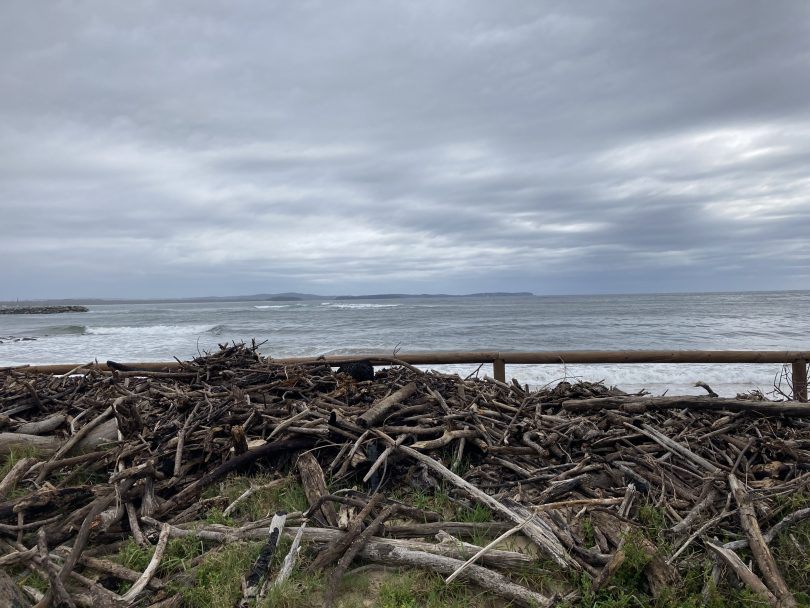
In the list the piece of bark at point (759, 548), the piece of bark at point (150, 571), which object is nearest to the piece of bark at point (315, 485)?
the piece of bark at point (150, 571)

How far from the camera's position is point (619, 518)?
2.69 meters

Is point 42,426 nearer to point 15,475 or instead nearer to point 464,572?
point 15,475

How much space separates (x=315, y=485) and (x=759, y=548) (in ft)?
7.93

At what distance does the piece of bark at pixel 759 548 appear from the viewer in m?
2.22

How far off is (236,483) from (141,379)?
2.40m

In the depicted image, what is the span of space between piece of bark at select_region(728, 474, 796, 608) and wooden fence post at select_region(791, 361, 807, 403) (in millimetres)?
2573

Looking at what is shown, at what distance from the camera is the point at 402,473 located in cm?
336

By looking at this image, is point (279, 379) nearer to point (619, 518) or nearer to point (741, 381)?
point (619, 518)

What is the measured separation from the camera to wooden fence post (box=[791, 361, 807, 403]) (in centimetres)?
472

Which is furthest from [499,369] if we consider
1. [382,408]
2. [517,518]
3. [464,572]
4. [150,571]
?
[150,571]

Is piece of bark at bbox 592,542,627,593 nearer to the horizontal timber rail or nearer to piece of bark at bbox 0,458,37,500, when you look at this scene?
the horizontal timber rail

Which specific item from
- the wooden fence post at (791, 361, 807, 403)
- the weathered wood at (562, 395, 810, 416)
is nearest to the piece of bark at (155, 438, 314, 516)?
the weathered wood at (562, 395, 810, 416)

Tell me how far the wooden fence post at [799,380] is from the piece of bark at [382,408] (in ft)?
12.2

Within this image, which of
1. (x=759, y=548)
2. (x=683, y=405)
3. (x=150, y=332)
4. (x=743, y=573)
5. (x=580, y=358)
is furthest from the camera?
(x=150, y=332)
